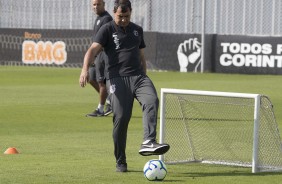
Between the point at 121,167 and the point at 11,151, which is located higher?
the point at 121,167

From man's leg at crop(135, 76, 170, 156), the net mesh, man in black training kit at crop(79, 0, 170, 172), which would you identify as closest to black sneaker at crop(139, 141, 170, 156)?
man's leg at crop(135, 76, 170, 156)

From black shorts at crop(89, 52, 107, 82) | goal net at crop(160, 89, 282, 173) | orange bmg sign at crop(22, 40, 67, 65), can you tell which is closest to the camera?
goal net at crop(160, 89, 282, 173)

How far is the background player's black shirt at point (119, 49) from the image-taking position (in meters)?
11.0

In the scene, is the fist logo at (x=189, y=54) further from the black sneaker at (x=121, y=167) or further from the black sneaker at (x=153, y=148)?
the black sneaker at (x=153, y=148)

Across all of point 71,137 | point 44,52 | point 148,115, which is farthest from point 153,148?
point 44,52

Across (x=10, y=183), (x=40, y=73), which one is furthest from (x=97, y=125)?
(x=40, y=73)

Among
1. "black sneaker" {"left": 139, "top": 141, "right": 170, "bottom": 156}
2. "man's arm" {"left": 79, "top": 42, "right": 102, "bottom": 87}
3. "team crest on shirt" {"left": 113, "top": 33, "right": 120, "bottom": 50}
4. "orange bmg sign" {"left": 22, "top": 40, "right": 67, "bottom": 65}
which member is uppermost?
"team crest on shirt" {"left": 113, "top": 33, "right": 120, "bottom": 50}

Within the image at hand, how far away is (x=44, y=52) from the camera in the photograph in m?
34.8

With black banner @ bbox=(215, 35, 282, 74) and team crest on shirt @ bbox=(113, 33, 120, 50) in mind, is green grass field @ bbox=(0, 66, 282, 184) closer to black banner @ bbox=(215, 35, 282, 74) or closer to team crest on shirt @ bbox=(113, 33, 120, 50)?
team crest on shirt @ bbox=(113, 33, 120, 50)

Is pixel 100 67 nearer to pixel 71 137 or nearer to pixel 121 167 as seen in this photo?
pixel 71 137

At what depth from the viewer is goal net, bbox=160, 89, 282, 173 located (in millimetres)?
10984

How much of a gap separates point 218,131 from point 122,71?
2.09 meters

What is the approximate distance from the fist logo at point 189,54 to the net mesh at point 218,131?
19519 mm

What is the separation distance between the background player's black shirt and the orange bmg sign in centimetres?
2363
